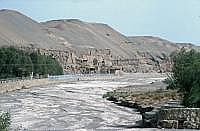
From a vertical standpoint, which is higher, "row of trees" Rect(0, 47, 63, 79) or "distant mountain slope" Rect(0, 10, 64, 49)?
"distant mountain slope" Rect(0, 10, 64, 49)

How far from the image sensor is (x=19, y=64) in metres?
92.7

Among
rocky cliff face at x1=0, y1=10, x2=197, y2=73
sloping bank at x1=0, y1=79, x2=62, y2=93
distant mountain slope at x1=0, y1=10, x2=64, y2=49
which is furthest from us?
rocky cliff face at x1=0, y1=10, x2=197, y2=73

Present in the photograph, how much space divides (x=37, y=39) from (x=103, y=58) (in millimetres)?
22107

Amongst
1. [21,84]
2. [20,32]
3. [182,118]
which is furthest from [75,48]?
[182,118]

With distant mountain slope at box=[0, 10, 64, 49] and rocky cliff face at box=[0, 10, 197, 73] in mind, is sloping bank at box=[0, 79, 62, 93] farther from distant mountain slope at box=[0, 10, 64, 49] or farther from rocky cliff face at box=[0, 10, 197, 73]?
distant mountain slope at box=[0, 10, 64, 49]

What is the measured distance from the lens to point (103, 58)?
164 metres

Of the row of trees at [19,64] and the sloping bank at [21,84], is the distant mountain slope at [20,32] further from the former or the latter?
the sloping bank at [21,84]

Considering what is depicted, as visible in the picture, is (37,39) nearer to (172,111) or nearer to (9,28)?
(9,28)

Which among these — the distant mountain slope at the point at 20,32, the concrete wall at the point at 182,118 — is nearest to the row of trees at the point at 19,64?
the distant mountain slope at the point at 20,32

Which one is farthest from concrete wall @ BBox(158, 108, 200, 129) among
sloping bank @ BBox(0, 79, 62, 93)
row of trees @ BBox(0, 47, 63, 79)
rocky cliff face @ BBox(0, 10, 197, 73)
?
rocky cliff face @ BBox(0, 10, 197, 73)

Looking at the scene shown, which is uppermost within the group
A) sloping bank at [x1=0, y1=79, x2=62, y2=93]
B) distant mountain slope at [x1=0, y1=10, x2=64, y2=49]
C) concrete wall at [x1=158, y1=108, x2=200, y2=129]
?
distant mountain slope at [x1=0, y1=10, x2=64, y2=49]

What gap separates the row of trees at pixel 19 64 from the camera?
90.1 metres

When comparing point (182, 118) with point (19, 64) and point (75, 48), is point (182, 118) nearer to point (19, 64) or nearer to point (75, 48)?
point (19, 64)

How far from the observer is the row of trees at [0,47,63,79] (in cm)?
9006
